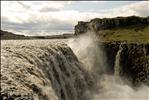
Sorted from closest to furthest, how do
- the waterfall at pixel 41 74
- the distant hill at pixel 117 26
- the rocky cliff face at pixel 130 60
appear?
1. the waterfall at pixel 41 74
2. the rocky cliff face at pixel 130 60
3. the distant hill at pixel 117 26

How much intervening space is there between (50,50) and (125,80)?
148ft

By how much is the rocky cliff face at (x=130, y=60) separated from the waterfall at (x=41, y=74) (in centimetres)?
3146

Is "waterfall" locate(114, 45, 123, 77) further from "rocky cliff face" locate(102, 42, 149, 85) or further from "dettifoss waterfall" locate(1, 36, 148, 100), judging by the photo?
"dettifoss waterfall" locate(1, 36, 148, 100)

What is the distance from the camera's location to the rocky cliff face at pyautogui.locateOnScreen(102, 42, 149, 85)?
90338 millimetres

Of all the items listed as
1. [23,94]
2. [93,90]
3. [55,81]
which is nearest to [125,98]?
[93,90]

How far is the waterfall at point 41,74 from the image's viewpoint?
29000 mm

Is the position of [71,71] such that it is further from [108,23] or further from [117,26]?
[117,26]

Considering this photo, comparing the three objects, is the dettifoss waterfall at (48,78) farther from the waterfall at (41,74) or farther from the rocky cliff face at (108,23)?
the rocky cliff face at (108,23)

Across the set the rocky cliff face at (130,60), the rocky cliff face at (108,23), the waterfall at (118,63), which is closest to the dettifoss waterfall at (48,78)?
the rocky cliff face at (130,60)

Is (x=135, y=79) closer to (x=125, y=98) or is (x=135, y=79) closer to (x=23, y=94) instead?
(x=125, y=98)

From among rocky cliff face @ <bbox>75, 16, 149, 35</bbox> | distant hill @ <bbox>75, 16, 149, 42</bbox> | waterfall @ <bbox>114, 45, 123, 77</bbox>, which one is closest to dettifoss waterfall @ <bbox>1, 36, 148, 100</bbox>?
waterfall @ <bbox>114, 45, 123, 77</bbox>

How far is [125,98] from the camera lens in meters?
70.9

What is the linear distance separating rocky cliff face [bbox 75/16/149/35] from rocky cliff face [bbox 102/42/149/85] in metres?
64.8

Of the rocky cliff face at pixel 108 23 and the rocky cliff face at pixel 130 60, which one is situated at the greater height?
the rocky cliff face at pixel 108 23
